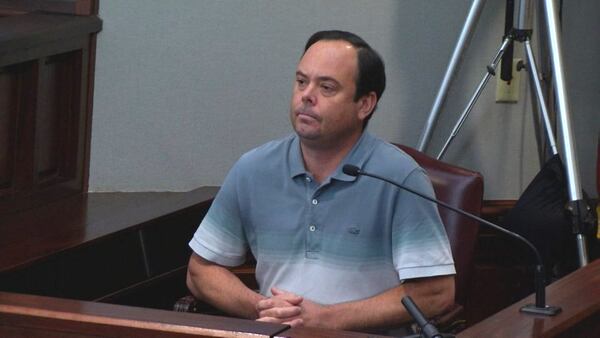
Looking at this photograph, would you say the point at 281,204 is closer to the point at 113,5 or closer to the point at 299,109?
the point at 299,109

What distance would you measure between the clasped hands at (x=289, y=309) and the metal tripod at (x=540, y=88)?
1.04 m

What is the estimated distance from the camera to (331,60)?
2.58 meters

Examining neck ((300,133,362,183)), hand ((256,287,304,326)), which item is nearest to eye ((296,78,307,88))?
neck ((300,133,362,183))

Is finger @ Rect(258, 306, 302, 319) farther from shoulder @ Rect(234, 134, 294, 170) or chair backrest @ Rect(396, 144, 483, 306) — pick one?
chair backrest @ Rect(396, 144, 483, 306)

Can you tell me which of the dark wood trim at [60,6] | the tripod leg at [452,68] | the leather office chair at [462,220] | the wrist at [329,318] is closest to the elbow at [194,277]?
the wrist at [329,318]

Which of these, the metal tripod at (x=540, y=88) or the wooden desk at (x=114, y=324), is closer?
the wooden desk at (x=114, y=324)

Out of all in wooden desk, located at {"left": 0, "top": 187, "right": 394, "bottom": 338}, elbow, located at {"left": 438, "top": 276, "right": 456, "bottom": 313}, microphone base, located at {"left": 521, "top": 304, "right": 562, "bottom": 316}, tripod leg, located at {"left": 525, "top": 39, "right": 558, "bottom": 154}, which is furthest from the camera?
tripod leg, located at {"left": 525, "top": 39, "right": 558, "bottom": 154}

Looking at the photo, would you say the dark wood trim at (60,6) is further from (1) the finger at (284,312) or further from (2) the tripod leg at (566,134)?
(1) the finger at (284,312)

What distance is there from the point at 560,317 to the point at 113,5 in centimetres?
203

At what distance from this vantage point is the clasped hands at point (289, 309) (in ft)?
8.03

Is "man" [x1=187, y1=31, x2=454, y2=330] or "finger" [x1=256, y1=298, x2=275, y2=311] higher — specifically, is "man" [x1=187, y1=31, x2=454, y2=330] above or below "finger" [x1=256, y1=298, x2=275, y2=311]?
above

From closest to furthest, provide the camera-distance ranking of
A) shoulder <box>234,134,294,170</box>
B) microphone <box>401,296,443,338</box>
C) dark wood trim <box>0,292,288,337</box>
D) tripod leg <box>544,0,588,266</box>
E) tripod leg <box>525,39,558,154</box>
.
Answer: microphone <box>401,296,443,338</box>, dark wood trim <box>0,292,288,337</box>, shoulder <box>234,134,294,170</box>, tripod leg <box>544,0,588,266</box>, tripod leg <box>525,39,558,154</box>

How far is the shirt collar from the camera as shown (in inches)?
101

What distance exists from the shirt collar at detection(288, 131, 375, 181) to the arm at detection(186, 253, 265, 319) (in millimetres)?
257
